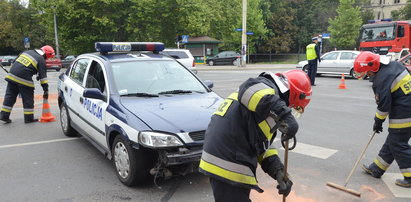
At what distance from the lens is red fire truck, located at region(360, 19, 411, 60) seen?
61.0ft

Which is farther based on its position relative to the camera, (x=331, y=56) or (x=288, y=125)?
(x=331, y=56)

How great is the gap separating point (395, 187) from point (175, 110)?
112 inches

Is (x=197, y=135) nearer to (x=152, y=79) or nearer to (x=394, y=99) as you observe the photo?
(x=152, y=79)

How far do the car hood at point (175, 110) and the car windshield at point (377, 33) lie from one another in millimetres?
17809

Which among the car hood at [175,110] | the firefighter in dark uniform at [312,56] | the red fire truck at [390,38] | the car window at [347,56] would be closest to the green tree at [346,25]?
the red fire truck at [390,38]

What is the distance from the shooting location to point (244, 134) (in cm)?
230

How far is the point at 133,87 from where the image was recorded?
475 centimetres

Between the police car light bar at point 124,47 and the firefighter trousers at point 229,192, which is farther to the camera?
the police car light bar at point 124,47

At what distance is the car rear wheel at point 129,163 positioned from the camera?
3.82 meters

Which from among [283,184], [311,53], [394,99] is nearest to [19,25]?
[311,53]

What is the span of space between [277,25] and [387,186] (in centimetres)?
5024

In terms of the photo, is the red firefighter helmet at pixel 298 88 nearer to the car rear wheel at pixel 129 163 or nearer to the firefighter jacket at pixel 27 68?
the car rear wheel at pixel 129 163

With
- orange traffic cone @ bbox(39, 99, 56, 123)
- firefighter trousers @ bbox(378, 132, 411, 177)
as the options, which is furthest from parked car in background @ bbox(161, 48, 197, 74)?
firefighter trousers @ bbox(378, 132, 411, 177)

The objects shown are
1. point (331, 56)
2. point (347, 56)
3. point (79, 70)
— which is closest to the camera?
point (79, 70)
